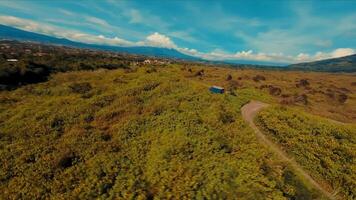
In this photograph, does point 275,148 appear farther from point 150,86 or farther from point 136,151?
point 150,86

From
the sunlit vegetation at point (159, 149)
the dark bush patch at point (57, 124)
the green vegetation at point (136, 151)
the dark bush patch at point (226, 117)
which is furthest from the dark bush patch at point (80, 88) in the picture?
the dark bush patch at point (226, 117)

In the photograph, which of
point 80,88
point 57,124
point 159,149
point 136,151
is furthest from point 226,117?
point 80,88

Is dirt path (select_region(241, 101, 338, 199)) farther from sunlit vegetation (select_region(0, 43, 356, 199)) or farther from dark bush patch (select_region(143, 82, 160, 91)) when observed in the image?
dark bush patch (select_region(143, 82, 160, 91))

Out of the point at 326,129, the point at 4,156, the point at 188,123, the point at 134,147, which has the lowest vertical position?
the point at 4,156

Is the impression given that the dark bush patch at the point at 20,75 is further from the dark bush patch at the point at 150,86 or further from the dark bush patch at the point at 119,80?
the dark bush patch at the point at 150,86

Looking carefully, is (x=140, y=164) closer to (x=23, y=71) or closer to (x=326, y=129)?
(x=326, y=129)

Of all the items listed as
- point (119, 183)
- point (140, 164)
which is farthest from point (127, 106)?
point (119, 183)
